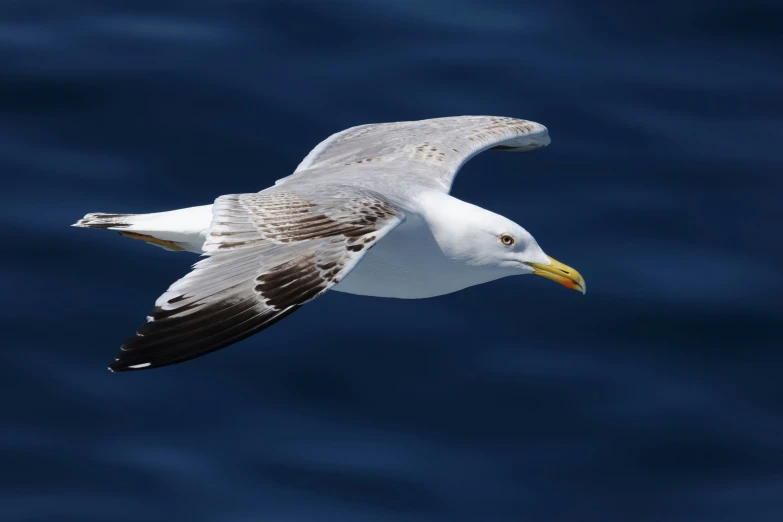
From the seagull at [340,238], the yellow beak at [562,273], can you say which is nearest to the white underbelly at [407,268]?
the seagull at [340,238]

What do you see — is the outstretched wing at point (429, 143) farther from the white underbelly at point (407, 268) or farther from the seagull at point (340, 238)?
the white underbelly at point (407, 268)

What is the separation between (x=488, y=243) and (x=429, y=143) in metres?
2.06

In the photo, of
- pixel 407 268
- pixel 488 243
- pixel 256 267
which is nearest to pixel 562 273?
pixel 488 243

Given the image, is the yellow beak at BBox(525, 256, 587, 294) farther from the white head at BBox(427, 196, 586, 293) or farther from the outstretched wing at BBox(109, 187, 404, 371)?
the outstretched wing at BBox(109, 187, 404, 371)

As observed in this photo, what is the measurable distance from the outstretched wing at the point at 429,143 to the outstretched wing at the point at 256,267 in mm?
1984

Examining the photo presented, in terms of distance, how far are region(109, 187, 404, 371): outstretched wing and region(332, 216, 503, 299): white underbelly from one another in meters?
0.53

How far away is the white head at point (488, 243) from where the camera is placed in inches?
458

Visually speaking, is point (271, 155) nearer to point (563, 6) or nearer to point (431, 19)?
point (431, 19)

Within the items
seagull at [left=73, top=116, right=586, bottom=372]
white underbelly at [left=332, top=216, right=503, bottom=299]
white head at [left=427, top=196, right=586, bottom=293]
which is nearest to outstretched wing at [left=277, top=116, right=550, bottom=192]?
seagull at [left=73, top=116, right=586, bottom=372]

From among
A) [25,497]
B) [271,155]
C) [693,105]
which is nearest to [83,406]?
[25,497]

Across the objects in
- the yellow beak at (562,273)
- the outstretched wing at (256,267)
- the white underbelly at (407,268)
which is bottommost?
the outstretched wing at (256,267)

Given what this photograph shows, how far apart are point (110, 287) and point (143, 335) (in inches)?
190

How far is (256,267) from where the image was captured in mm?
10062

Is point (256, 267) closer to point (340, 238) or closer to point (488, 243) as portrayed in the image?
point (340, 238)
